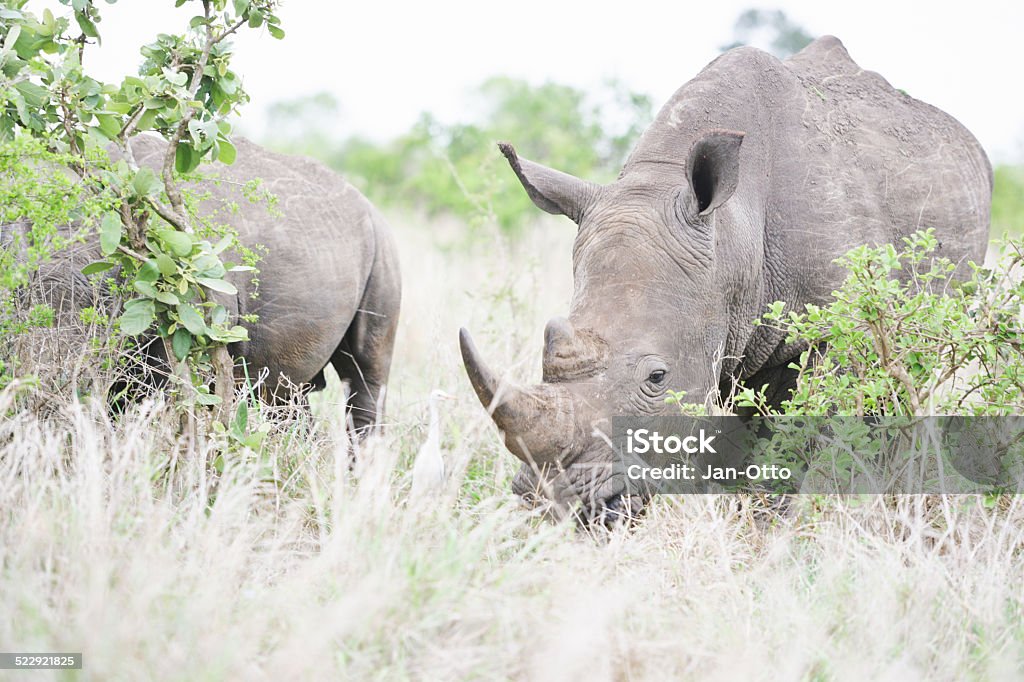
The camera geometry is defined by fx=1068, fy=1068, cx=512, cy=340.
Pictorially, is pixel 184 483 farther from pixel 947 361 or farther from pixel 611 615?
pixel 947 361

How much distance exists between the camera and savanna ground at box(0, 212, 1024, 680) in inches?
111

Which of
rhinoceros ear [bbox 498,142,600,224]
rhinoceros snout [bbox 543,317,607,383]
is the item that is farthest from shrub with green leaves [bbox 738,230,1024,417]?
rhinoceros ear [bbox 498,142,600,224]

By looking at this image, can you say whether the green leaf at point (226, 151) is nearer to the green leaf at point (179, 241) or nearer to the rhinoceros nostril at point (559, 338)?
the green leaf at point (179, 241)

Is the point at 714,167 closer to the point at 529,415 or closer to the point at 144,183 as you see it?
the point at 529,415

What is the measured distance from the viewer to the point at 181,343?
4242mm

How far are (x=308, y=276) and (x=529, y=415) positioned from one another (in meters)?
2.01

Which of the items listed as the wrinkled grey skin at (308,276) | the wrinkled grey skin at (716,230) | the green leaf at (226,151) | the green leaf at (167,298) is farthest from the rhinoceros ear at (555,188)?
the green leaf at (167,298)

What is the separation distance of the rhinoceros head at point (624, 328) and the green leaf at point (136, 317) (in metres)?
1.24

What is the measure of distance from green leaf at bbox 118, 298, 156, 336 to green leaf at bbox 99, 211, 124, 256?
0.24m

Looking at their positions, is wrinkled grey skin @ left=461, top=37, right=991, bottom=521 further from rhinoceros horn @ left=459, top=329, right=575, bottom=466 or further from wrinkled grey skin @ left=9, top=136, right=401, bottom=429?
wrinkled grey skin @ left=9, top=136, right=401, bottom=429

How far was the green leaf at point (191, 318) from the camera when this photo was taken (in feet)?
13.6

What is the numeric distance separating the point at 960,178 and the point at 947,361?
1504 millimetres

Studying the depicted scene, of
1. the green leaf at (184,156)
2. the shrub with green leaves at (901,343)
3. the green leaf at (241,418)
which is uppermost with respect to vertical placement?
the green leaf at (184,156)

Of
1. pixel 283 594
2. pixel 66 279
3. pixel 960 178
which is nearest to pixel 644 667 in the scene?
pixel 283 594
